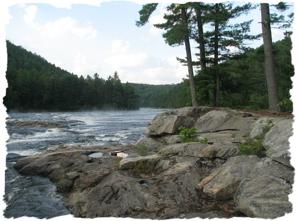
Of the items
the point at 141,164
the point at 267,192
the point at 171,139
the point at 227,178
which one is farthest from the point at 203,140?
the point at 267,192

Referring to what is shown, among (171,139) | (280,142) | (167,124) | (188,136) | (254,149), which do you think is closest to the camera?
(280,142)

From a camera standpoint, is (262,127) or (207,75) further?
(207,75)

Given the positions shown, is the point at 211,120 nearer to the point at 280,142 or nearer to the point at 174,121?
the point at 174,121

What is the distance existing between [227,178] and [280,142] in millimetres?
1034

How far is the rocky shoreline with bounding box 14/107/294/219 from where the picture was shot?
514 cm

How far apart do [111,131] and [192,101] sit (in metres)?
4.01

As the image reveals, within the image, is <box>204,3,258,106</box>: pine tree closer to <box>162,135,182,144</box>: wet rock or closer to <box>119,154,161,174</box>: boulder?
<box>162,135,182,144</box>: wet rock

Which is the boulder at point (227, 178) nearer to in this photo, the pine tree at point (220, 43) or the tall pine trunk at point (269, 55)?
the tall pine trunk at point (269, 55)

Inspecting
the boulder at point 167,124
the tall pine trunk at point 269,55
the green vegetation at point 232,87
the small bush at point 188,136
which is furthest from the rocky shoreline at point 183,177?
the green vegetation at point 232,87

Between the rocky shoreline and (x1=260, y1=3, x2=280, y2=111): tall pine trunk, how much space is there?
4.11 feet

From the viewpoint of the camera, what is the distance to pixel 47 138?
32.4ft

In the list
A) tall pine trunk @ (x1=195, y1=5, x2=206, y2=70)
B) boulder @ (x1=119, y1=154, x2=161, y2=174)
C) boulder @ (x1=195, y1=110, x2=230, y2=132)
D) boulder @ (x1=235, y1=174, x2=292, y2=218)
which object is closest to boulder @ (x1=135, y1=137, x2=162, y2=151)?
boulder @ (x1=195, y1=110, x2=230, y2=132)

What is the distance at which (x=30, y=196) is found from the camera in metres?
6.12

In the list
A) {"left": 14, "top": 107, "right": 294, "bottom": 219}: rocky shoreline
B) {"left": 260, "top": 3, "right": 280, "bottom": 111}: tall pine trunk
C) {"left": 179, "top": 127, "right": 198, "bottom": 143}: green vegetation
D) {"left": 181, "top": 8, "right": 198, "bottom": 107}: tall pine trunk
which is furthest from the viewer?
{"left": 181, "top": 8, "right": 198, "bottom": 107}: tall pine trunk
